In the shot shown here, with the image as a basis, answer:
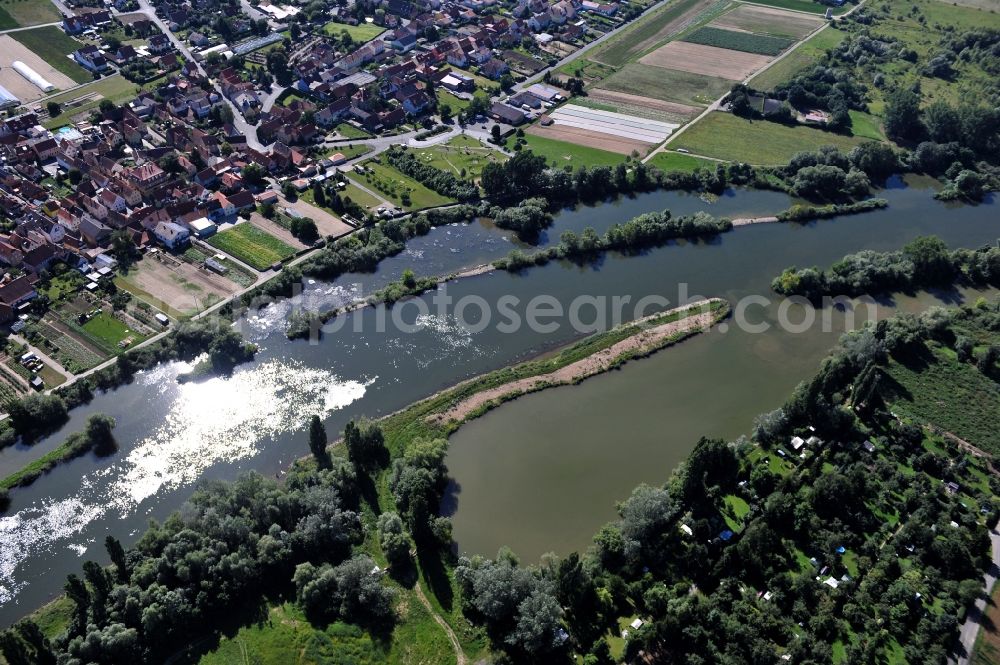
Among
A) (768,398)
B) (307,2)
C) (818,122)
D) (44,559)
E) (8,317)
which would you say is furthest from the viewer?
(307,2)

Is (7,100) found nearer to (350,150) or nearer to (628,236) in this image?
(350,150)

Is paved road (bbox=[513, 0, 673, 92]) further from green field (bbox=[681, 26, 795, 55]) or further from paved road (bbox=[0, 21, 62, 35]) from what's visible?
paved road (bbox=[0, 21, 62, 35])

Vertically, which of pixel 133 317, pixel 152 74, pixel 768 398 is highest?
pixel 152 74

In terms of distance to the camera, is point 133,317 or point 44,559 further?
point 133,317

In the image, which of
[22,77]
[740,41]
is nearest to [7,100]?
[22,77]

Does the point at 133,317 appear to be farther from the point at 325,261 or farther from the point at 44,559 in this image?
the point at 44,559

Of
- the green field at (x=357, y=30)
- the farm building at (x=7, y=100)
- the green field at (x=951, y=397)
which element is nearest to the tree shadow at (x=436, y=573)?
the green field at (x=951, y=397)

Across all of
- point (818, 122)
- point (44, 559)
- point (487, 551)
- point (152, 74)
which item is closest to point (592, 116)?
point (818, 122)
